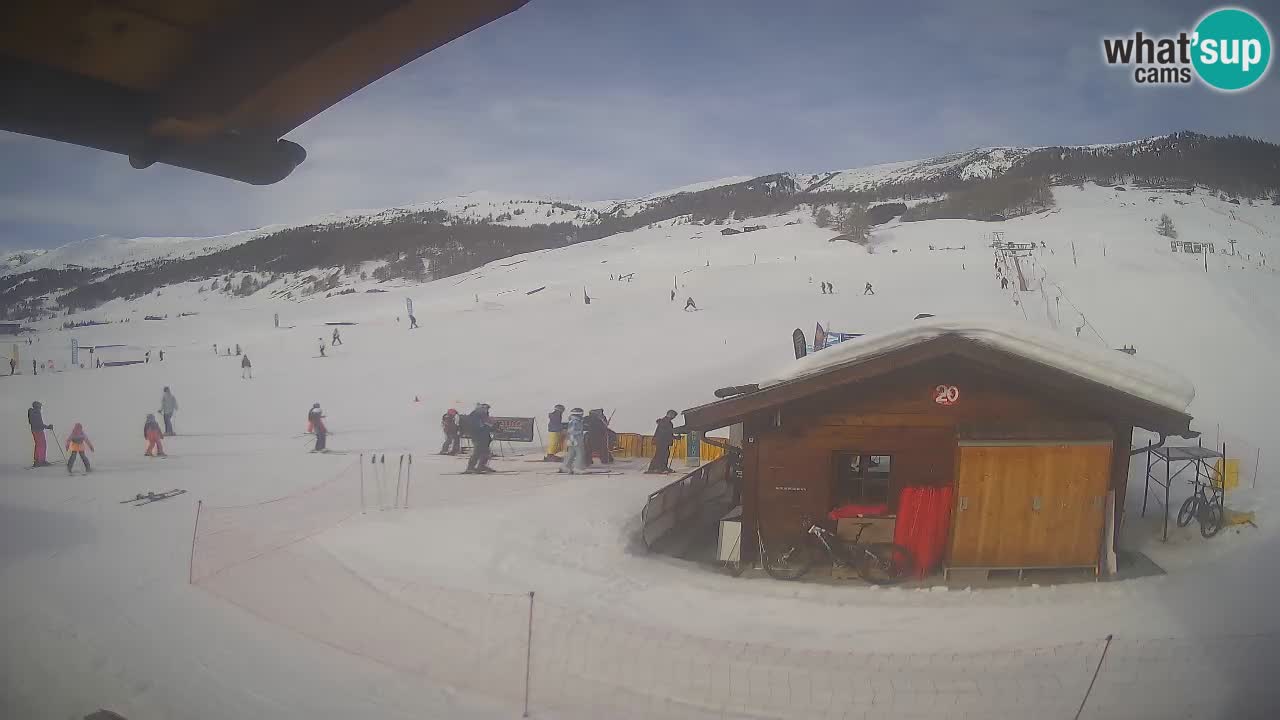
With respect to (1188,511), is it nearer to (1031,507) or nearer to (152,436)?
(1031,507)

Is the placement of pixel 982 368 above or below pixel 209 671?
above

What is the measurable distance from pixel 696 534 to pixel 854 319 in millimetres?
20531

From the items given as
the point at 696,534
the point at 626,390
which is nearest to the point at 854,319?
the point at 626,390

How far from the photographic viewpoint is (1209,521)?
37.1ft

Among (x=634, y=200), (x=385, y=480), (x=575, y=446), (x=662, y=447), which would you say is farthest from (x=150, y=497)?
(x=634, y=200)

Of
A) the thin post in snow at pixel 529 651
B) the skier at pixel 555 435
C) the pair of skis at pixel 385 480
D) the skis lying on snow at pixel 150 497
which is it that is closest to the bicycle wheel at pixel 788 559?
the thin post in snow at pixel 529 651

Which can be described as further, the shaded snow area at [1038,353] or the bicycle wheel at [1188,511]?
the bicycle wheel at [1188,511]

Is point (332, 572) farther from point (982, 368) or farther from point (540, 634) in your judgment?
point (982, 368)

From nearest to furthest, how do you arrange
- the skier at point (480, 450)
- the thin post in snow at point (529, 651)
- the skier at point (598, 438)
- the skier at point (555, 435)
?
the thin post in snow at point (529, 651), the skier at point (480, 450), the skier at point (598, 438), the skier at point (555, 435)

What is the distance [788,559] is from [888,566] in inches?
50.6

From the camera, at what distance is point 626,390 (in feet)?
79.2

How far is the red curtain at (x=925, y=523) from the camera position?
9.83 meters

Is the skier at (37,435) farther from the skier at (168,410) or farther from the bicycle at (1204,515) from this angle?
the bicycle at (1204,515)

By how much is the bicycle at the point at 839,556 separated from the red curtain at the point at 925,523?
0.18 metres
